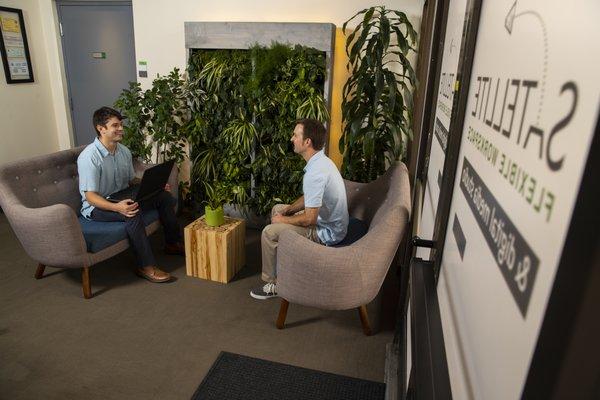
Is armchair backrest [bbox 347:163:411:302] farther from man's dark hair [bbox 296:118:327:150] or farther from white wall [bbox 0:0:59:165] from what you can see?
white wall [bbox 0:0:59:165]

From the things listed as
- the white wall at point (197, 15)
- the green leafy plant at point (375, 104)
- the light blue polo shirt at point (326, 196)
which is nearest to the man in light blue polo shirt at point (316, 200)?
the light blue polo shirt at point (326, 196)

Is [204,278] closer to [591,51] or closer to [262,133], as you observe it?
[262,133]

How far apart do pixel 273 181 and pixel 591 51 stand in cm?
369

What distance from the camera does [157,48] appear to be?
14.3ft

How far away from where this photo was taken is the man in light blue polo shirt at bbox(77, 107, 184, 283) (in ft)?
9.67

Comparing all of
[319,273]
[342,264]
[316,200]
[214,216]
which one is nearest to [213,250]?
[214,216]

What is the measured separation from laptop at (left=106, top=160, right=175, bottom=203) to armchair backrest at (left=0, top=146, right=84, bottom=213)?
15.1 inches

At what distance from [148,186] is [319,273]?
1613 mm

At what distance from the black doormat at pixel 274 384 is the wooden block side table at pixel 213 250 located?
95cm

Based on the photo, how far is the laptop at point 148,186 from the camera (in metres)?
2.94

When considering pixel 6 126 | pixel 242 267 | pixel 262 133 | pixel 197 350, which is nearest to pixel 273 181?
pixel 262 133

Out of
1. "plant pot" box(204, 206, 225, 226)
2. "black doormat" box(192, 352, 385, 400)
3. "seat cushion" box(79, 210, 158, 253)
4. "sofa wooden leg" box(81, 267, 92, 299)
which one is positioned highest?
"plant pot" box(204, 206, 225, 226)

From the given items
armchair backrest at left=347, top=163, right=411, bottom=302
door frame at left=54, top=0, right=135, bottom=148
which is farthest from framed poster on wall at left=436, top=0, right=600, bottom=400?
door frame at left=54, top=0, right=135, bottom=148

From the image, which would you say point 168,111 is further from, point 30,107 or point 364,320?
point 364,320
